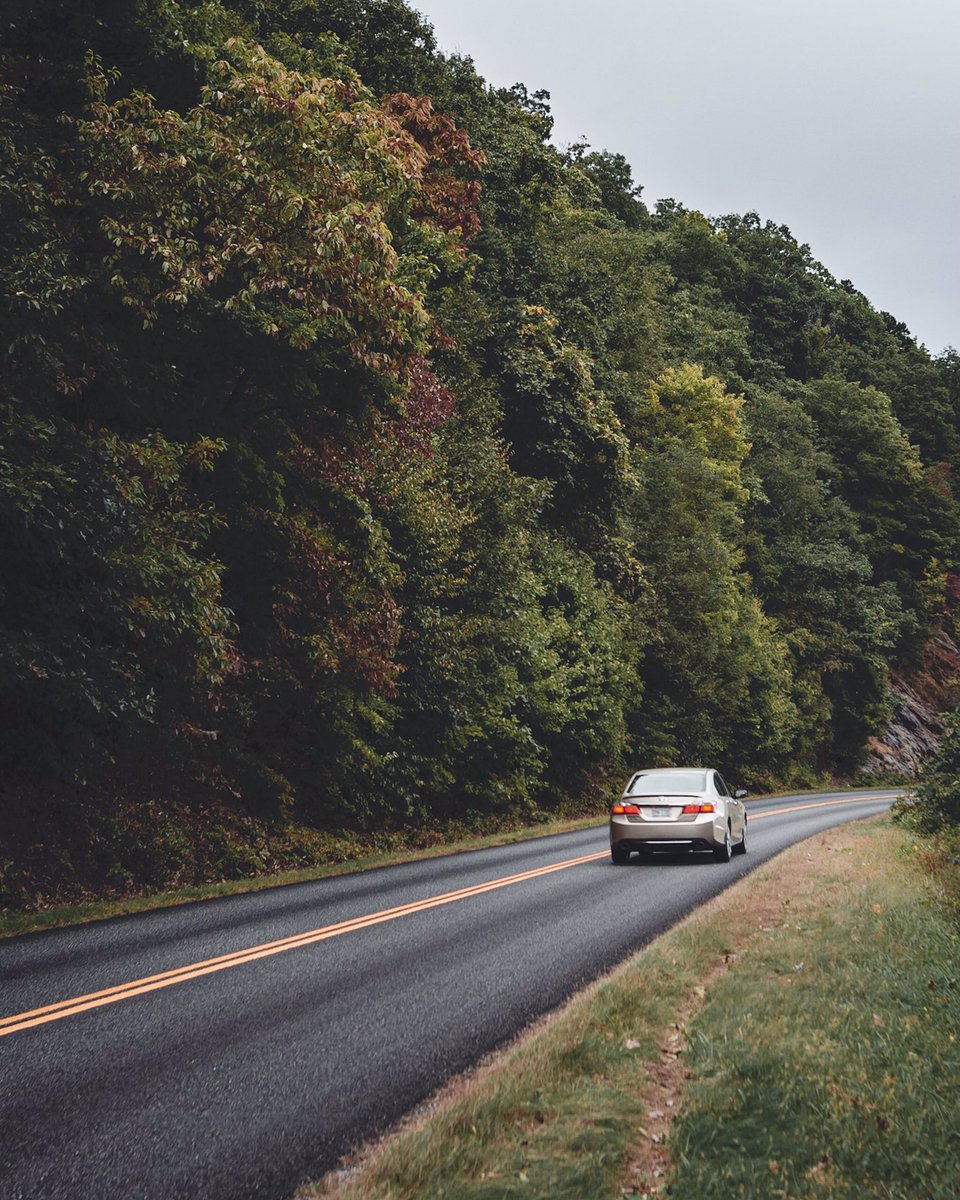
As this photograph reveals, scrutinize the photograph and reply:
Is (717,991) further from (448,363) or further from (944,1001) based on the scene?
(448,363)

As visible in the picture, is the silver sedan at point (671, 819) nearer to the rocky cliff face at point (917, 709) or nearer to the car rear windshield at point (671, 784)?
the car rear windshield at point (671, 784)

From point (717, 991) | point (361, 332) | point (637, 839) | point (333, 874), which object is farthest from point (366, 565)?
point (717, 991)

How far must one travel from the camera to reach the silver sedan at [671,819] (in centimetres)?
1552

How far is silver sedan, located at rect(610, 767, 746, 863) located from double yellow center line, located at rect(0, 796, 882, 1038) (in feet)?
7.69

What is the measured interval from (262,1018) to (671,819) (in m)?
10.3

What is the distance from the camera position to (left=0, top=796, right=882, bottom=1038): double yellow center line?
6340 millimetres

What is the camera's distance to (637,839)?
15578 millimetres

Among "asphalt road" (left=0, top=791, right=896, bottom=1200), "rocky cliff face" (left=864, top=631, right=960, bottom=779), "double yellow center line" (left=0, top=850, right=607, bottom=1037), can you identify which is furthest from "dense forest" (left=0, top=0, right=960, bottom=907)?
"rocky cliff face" (left=864, top=631, right=960, bottom=779)

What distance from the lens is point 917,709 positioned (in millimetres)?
63500

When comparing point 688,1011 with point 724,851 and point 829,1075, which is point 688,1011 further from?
point 724,851

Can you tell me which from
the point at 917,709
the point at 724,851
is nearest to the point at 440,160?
the point at 724,851

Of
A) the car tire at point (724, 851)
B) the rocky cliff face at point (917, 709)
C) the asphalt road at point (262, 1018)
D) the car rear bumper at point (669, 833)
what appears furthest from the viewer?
the rocky cliff face at point (917, 709)

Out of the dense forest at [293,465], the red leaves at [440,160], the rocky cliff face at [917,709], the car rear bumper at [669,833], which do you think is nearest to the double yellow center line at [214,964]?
the car rear bumper at [669,833]

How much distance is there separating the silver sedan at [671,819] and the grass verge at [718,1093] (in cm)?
743
